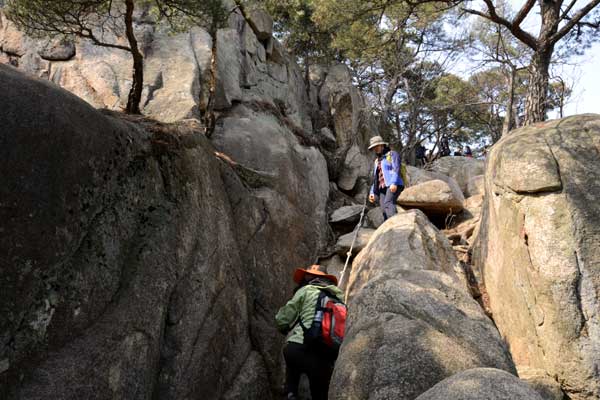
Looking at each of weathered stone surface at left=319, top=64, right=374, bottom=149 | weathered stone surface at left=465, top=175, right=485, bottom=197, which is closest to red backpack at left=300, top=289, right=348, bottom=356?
weathered stone surface at left=319, top=64, right=374, bottom=149

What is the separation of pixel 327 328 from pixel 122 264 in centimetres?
263

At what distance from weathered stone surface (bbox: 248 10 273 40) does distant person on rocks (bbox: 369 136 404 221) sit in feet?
25.5

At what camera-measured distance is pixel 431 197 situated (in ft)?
40.9

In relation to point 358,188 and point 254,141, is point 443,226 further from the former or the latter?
point 254,141

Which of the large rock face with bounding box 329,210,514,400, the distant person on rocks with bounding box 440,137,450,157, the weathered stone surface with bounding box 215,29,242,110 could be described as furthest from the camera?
the distant person on rocks with bounding box 440,137,450,157

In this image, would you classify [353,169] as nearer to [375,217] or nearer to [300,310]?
Result: [375,217]

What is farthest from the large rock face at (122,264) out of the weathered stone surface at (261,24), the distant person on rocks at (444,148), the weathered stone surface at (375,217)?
the distant person on rocks at (444,148)

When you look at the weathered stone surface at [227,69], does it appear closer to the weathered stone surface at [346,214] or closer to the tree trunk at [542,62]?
the weathered stone surface at [346,214]

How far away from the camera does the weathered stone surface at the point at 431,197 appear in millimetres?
12469

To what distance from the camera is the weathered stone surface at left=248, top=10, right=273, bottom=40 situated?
15976 mm

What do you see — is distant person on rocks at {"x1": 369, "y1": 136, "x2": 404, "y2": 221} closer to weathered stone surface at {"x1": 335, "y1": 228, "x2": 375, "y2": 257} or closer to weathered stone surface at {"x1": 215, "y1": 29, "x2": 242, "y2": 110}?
weathered stone surface at {"x1": 335, "y1": 228, "x2": 375, "y2": 257}

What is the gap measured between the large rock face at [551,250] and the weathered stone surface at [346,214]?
5.15 m

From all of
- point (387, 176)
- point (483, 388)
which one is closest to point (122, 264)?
point (483, 388)

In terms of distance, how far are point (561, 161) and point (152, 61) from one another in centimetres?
904
